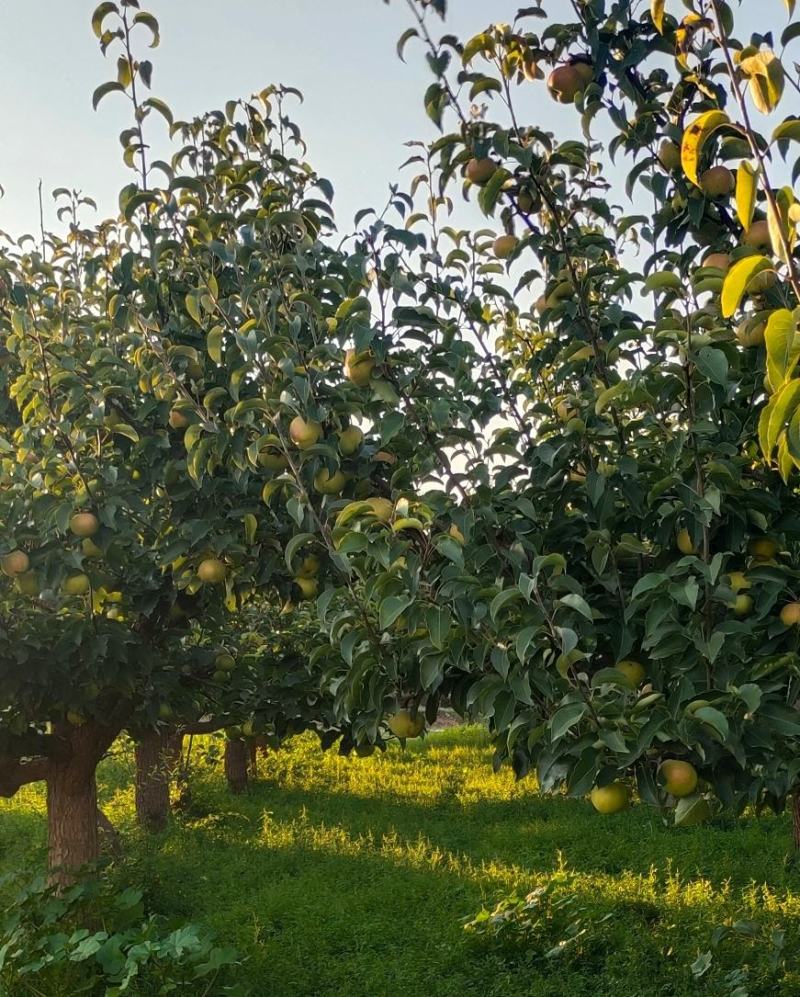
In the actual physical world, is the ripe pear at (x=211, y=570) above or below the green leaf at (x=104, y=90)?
below

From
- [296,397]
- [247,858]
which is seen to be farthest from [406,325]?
[247,858]

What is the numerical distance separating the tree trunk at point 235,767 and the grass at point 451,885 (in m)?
0.19

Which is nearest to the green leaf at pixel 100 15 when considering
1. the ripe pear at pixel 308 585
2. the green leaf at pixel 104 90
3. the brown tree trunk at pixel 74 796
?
the green leaf at pixel 104 90

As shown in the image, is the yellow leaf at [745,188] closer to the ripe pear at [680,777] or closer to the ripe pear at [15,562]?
the ripe pear at [680,777]

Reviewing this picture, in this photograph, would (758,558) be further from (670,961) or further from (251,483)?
(670,961)

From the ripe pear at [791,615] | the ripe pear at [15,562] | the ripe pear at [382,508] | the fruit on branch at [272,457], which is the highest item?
the fruit on branch at [272,457]

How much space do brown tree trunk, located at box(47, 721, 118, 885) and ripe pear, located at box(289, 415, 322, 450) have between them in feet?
11.9

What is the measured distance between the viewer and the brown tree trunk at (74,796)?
18.0 feet

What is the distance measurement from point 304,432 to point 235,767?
9.20 meters

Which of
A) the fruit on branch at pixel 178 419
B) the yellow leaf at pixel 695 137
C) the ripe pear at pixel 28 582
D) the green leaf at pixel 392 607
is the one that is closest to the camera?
the yellow leaf at pixel 695 137

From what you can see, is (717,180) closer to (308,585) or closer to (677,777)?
(677,777)

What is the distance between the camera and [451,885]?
6.65 m

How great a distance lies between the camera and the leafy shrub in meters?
3.91

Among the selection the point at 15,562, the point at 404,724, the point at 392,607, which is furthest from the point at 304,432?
the point at 15,562
